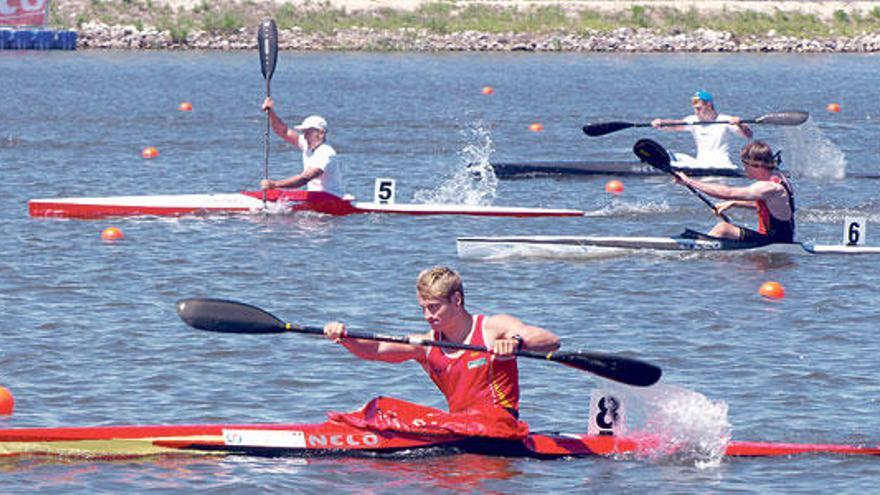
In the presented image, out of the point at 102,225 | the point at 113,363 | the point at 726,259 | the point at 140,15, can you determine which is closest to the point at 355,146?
the point at 102,225

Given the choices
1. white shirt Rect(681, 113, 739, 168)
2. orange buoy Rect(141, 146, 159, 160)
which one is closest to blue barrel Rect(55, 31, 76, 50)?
orange buoy Rect(141, 146, 159, 160)

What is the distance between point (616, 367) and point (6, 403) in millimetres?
4684

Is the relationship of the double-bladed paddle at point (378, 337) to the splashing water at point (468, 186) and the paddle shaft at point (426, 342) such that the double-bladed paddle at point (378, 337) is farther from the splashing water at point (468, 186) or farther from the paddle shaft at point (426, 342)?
the splashing water at point (468, 186)

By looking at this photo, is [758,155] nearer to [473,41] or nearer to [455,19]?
[473,41]

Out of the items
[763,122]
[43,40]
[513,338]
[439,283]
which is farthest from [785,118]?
[43,40]

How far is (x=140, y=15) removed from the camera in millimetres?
74625

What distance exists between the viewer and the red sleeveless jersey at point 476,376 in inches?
446

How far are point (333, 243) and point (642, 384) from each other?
10586mm

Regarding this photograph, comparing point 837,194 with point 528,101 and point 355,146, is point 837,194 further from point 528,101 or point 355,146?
point 528,101

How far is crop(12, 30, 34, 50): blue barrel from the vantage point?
215ft

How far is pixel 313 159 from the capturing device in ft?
74.3

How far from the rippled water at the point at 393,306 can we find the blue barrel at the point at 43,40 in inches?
1118

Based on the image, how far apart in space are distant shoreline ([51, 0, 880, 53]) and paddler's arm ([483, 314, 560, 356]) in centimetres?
Result: 6071

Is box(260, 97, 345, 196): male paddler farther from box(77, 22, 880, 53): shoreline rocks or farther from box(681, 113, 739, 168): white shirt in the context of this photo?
box(77, 22, 880, 53): shoreline rocks
